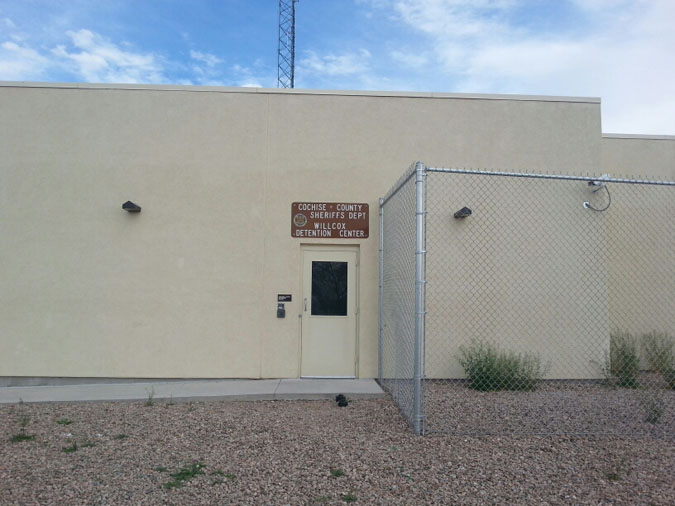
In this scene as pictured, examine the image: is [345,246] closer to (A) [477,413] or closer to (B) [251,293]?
(B) [251,293]

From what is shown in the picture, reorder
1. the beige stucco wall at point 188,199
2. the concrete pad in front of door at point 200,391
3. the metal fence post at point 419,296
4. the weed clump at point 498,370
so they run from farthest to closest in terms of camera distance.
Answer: the beige stucco wall at point 188,199, the weed clump at point 498,370, the concrete pad in front of door at point 200,391, the metal fence post at point 419,296

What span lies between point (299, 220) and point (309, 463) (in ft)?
14.3

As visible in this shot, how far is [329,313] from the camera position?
27.2 feet

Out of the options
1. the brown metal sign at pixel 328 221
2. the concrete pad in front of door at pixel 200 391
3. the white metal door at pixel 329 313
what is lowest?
the concrete pad in front of door at pixel 200 391

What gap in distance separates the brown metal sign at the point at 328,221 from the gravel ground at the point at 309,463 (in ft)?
9.95

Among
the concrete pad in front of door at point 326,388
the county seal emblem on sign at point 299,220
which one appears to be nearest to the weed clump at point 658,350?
the concrete pad in front of door at point 326,388

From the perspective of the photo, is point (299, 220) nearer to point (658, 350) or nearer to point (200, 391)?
point (200, 391)

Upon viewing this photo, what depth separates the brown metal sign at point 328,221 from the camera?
827 cm

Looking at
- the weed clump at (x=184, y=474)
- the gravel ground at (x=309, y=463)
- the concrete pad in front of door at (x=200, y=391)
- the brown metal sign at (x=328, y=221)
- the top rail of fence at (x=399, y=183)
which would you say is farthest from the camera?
the brown metal sign at (x=328, y=221)

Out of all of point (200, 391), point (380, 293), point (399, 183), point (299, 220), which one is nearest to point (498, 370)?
point (380, 293)

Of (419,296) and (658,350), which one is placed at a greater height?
(419,296)

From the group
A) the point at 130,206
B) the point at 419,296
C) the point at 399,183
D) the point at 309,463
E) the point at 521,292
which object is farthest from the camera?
the point at 521,292

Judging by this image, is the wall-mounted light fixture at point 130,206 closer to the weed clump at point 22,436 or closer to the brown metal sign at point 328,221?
the brown metal sign at point 328,221

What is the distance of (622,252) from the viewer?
9211mm
